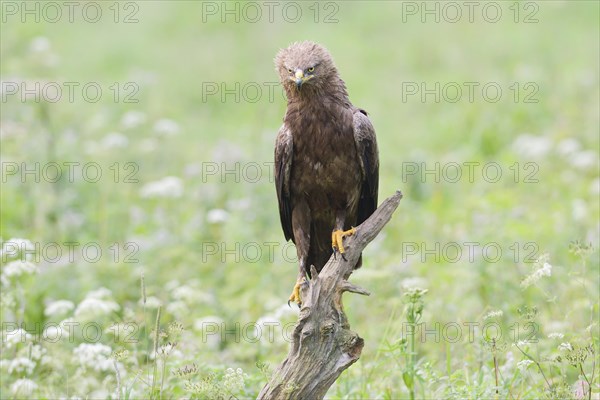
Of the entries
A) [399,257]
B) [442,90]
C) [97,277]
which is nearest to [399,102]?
[442,90]

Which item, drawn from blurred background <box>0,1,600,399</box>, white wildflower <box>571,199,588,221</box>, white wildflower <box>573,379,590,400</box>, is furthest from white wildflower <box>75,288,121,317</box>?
white wildflower <box>571,199,588,221</box>

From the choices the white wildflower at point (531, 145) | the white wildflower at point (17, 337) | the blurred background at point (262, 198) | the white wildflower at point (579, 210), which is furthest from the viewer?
the white wildflower at point (531, 145)

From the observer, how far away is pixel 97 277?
7.41 meters

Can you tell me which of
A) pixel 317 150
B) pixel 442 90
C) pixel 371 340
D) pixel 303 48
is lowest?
pixel 371 340

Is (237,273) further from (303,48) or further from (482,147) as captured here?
(482,147)

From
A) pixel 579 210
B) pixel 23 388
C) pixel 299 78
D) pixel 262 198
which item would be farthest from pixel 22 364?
pixel 579 210

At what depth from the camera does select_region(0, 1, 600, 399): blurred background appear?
17.4 feet

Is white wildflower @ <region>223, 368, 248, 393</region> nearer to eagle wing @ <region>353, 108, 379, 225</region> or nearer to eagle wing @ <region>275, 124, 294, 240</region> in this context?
eagle wing @ <region>275, 124, 294, 240</region>

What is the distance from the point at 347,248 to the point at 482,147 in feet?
19.7

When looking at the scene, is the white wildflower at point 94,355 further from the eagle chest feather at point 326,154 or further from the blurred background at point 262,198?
the eagle chest feather at point 326,154

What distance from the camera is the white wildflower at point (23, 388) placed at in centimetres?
505

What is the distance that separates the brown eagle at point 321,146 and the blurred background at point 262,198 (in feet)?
2.24

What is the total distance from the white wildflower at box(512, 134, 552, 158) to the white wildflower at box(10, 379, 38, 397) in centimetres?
586

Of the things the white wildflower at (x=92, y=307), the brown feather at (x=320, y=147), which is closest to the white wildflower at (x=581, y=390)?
the brown feather at (x=320, y=147)
